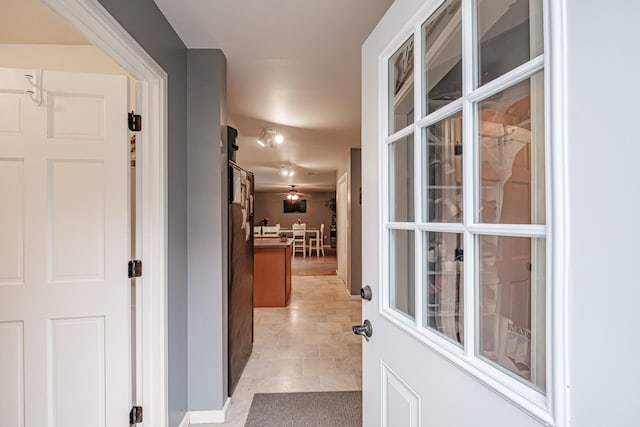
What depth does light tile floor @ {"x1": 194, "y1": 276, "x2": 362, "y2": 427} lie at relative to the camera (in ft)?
7.88

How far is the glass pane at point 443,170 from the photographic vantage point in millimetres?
778

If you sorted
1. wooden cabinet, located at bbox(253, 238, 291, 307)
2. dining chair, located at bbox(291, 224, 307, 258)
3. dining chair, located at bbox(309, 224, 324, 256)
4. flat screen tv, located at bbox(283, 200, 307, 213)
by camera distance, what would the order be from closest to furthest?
wooden cabinet, located at bbox(253, 238, 291, 307) → dining chair, located at bbox(291, 224, 307, 258) → dining chair, located at bbox(309, 224, 324, 256) → flat screen tv, located at bbox(283, 200, 307, 213)

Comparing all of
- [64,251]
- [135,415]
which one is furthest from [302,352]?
[64,251]

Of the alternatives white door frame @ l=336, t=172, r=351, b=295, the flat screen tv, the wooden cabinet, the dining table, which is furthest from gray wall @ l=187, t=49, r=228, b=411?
the flat screen tv

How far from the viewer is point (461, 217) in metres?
0.76

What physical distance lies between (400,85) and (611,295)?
81cm

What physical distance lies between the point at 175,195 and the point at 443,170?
1550 millimetres

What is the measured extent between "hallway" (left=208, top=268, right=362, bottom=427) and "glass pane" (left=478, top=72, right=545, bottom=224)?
2103mm

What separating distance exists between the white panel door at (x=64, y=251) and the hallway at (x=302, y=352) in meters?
0.94

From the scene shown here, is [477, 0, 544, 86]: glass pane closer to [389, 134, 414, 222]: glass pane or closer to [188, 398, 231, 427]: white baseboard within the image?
[389, 134, 414, 222]: glass pane


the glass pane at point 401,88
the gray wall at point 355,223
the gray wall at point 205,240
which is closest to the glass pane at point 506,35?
the glass pane at point 401,88

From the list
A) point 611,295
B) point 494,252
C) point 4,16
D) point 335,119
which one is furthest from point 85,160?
point 335,119

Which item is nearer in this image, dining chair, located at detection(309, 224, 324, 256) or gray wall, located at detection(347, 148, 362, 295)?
gray wall, located at detection(347, 148, 362, 295)

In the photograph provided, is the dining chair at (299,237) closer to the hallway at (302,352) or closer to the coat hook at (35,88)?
the hallway at (302,352)
